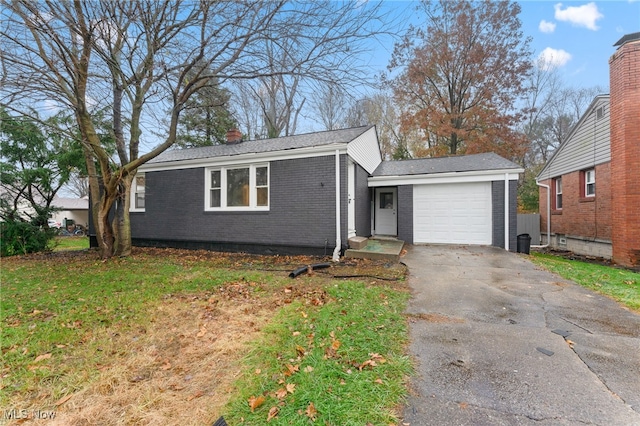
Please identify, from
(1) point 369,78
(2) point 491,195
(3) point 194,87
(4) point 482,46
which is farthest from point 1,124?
(4) point 482,46

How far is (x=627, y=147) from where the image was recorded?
8.93 meters

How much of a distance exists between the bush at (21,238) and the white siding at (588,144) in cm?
2216

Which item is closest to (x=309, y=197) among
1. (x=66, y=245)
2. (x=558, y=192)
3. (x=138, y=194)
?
(x=138, y=194)

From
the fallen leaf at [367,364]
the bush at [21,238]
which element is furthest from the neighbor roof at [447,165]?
the bush at [21,238]

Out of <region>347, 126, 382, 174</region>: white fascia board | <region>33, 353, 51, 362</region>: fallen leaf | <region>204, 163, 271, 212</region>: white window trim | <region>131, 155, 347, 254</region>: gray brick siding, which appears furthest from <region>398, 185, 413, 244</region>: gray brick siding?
<region>33, 353, 51, 362</region>: fallen leaf

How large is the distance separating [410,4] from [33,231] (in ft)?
50.5

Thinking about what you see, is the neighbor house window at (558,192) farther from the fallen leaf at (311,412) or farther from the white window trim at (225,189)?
the fallen leaf at (311,412)

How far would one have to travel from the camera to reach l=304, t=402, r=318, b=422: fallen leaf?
196cm

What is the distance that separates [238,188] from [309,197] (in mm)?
2830

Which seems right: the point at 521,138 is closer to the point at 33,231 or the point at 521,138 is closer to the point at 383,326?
the point at 383,326

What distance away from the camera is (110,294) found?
496cm

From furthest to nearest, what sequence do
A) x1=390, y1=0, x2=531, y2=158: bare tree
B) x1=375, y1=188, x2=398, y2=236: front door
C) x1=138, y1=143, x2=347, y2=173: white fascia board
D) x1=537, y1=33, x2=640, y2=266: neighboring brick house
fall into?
x1=390, y1=0, x2=531, y2=158: bare tree
x1=375, y1=188, x2=398, y2=236: front door
x1=537, y1=33, x2=640, y2=266: neighboring brick house
x1=138, y1=143, x2=347, y2=173: white fascia board

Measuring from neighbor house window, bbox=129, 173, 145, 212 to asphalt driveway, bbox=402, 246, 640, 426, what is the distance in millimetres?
11219

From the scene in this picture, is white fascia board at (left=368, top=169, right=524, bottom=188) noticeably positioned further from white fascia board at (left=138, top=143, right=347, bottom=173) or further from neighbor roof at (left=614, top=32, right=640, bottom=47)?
neighbor roof at (left=614, top=32, right=640, bottom=47)
